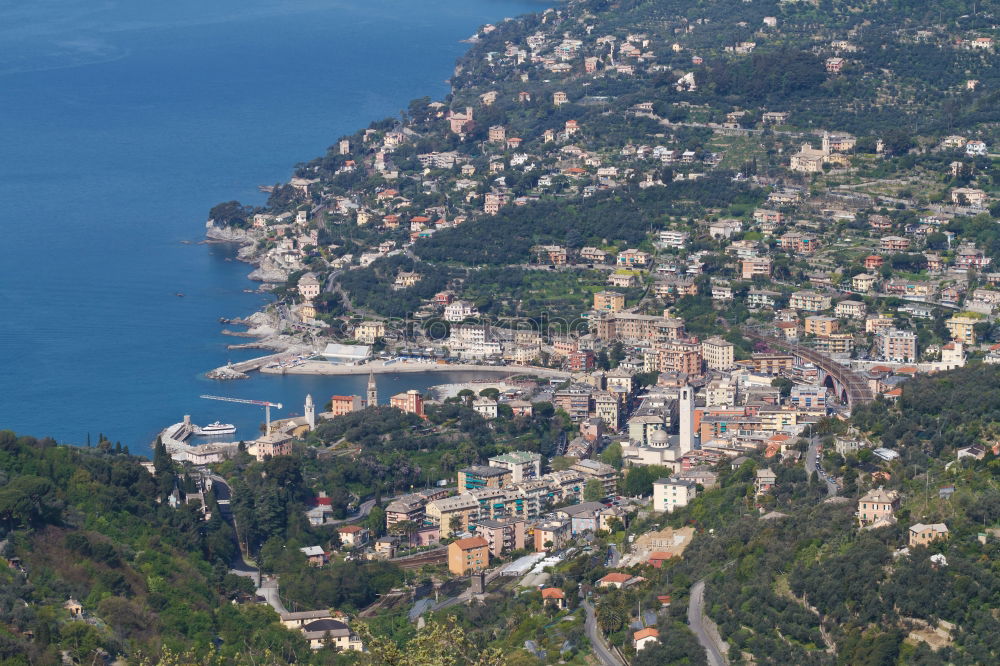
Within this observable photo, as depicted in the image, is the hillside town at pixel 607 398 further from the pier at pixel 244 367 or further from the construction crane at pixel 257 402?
the construction crane at pixel 257 402

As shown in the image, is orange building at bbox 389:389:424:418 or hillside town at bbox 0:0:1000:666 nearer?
hillside town at bbox 0:0:1000:666

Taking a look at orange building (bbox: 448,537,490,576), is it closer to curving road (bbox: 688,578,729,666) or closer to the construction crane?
curving road (bbox: 688,578,729,666)

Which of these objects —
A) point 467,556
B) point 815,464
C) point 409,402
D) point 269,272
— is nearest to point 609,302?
point 409,402

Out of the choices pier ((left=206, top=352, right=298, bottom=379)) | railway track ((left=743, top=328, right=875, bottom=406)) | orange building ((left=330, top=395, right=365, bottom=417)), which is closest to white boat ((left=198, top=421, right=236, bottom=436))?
orange building ((left=330, top=395, right=365, bottom=417))

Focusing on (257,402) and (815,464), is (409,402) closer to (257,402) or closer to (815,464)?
(257,402)

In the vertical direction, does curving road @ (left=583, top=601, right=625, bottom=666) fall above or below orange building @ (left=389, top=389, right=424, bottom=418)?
above
